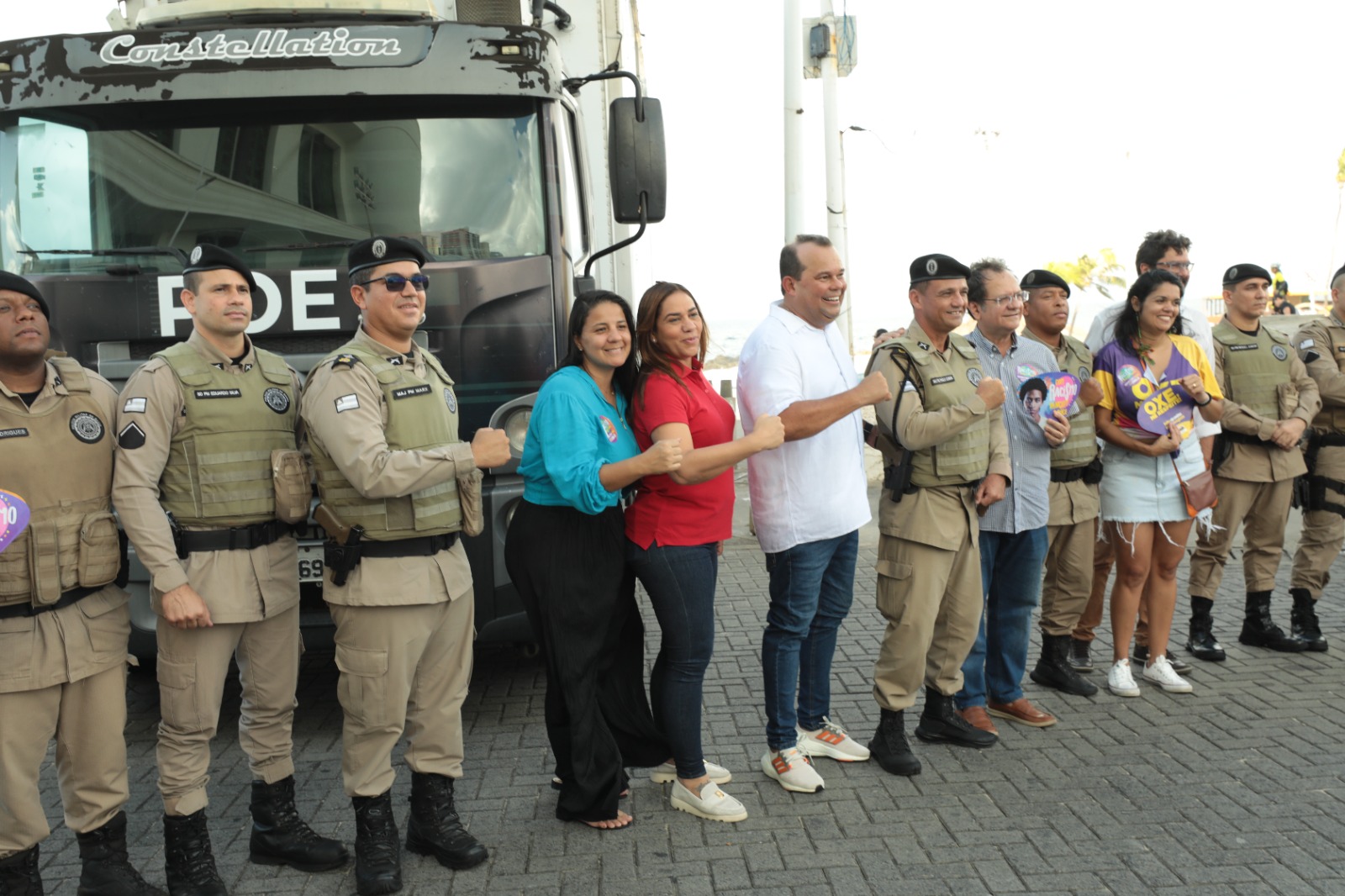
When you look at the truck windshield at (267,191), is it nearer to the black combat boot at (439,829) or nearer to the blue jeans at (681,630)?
the blue jeans at (681,630)

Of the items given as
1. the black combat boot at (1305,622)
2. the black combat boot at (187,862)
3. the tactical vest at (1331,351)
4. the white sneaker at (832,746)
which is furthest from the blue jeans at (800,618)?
the tactical vest at (1331,351)

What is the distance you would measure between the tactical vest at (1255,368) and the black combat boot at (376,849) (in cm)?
470

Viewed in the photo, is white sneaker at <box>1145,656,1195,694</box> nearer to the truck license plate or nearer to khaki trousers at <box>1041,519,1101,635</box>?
khaki trousers at <box>1041,519,1101,635</box>

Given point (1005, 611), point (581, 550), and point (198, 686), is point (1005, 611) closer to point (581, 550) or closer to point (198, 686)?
point (581, 550)

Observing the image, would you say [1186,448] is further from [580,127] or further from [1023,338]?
[580,127]

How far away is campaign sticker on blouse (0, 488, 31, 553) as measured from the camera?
302 centimetres

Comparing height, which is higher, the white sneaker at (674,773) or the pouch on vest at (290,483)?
the pouch on vest at (290,483)

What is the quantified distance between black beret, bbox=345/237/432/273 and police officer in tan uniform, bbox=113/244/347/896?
390 millimetres

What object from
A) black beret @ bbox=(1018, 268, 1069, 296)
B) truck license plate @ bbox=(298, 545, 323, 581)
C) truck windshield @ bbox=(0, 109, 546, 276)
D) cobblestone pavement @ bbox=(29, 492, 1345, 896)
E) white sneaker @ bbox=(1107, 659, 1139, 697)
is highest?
truck windshield @ bbox=(0, 109, 546, 276)

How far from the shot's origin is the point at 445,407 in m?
3.68

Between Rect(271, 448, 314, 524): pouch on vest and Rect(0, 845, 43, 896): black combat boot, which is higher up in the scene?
Rect(271, 448, 314, 524): pouch on vest

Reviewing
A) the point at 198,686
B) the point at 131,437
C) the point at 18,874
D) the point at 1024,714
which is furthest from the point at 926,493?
the point at 18,874

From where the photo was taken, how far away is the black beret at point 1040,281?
16.6 ft

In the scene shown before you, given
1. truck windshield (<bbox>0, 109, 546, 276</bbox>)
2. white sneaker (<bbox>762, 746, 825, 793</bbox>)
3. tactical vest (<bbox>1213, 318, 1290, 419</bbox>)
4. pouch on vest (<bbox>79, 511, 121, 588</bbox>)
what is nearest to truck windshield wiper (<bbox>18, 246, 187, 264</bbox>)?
truck windshield (<bbox>0, 109, 546, 276</bbox>)
